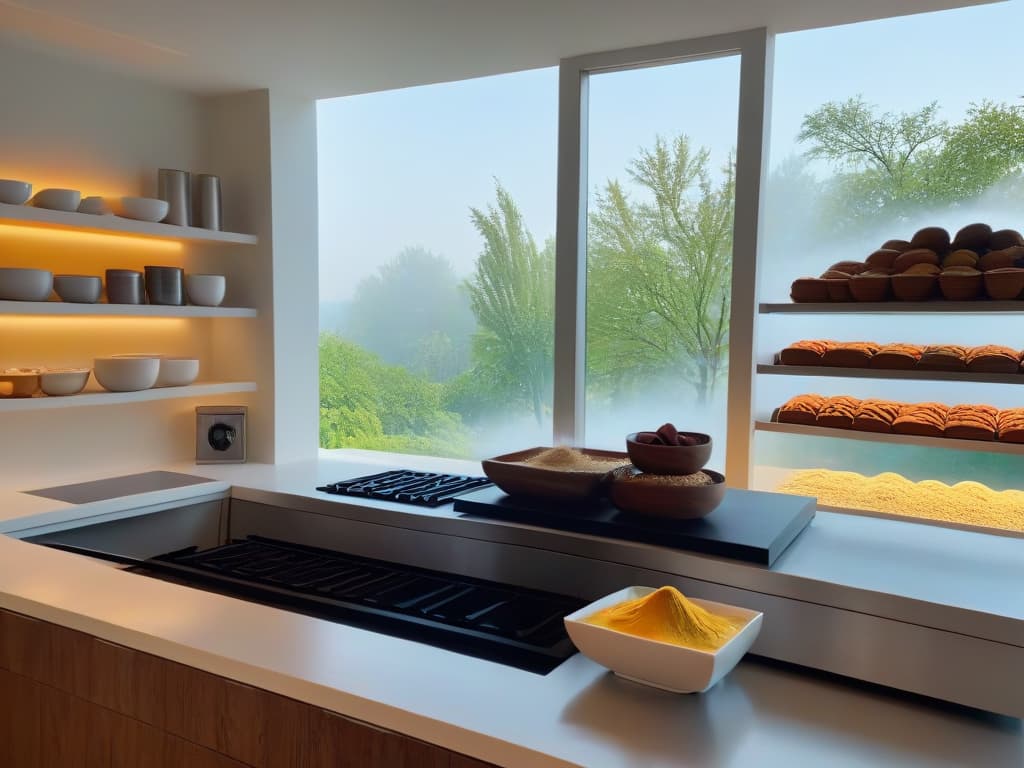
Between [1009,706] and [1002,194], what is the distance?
1.35m

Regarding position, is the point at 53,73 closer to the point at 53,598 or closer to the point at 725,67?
the point at 53,598

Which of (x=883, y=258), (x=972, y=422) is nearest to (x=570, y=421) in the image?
(x=883, y=258)

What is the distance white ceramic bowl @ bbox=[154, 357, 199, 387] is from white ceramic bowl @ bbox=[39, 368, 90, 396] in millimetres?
287

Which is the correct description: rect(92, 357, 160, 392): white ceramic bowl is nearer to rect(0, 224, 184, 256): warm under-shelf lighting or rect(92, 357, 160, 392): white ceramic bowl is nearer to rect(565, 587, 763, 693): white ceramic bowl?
rect(0, 224, 184, 256): warm under-shelf lighting

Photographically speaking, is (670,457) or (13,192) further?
(13,192)

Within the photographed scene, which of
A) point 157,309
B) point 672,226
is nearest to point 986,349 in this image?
point 672,226

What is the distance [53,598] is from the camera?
1550 mm

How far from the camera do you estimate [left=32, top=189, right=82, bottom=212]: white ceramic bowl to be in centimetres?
241

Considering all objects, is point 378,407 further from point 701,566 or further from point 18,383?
point 701,566

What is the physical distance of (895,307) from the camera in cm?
206

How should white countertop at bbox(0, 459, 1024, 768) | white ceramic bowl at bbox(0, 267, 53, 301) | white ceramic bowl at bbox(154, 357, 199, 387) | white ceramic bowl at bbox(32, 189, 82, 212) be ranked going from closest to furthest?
white countertop at bbox(0, 459, 1024, 768), white ceramic bowl at bbox(0, 267, 53, 301), white ceramic bowl at bbox(32, 189, 82, 212), white ceramic bowl at bbox(154, 357, 199, 387)

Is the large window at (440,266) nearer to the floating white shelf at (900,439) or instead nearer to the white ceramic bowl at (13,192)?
the floating white shelf at (900,439)

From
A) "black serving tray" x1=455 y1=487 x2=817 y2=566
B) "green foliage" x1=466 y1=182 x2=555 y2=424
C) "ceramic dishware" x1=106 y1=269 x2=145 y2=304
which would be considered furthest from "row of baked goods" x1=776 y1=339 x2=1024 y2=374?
"ceramic dishware" x1=106 y1=269 x2=145 y2=304

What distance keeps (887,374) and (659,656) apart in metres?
1.25
